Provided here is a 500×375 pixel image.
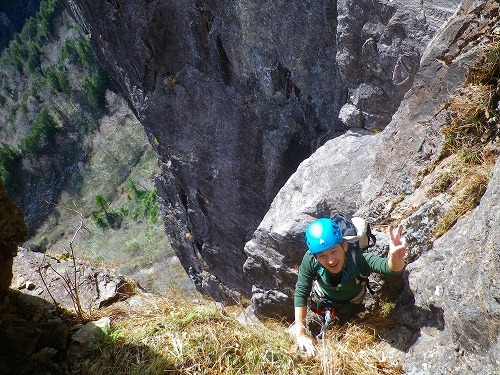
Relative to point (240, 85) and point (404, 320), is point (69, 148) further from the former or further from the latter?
point (404, 320)

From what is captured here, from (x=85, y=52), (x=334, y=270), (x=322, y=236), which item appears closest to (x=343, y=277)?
(x=334, y=270)

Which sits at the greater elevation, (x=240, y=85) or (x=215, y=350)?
(x=240, y=85)

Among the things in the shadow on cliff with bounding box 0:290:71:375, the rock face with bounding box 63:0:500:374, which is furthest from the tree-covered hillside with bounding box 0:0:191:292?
the shadow on cliff with bounding box 0:290:71:375

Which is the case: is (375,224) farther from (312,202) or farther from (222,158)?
(222,158)

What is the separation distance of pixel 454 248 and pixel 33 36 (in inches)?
3251


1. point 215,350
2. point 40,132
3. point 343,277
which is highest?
point 40,132

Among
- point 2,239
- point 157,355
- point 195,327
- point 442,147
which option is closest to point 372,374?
point 195,327

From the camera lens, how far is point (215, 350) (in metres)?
4.43

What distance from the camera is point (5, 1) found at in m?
78.8

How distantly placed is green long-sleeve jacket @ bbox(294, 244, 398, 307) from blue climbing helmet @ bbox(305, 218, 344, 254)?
0.43m

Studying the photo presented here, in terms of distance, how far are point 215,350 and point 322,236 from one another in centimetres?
159

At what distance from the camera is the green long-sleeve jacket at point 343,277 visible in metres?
4.74

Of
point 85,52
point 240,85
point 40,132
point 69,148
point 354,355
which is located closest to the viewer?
point 354,355

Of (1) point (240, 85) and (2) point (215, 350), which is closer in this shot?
(2) point (215, 350)
